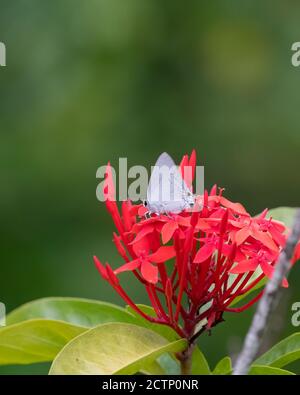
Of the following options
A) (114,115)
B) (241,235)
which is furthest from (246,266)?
(114,115)

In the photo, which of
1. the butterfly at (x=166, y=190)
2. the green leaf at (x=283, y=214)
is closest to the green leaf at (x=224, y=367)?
the butterfly at (x=166, y=190)

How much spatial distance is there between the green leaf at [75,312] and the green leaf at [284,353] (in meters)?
0.28

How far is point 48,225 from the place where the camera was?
3.49 meters

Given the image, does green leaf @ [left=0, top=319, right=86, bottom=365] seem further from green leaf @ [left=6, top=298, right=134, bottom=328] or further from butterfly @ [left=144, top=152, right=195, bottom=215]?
butterfly @ [left=144, top=152, right=195, bottom=215]

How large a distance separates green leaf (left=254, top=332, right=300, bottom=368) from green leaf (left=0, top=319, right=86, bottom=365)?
372 millimetres

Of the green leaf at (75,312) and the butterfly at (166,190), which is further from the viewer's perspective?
the green leaf at (75,312)

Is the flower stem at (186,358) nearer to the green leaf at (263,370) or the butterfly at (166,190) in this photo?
the green leaf at (263,370)

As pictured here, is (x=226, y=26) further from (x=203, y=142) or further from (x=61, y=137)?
(x=61, y=137)

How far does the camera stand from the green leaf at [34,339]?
1.49 metres

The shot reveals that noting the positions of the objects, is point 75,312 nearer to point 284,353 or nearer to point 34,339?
point 34,339

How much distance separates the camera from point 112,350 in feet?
4.54

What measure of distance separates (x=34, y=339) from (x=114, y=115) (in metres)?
2.21

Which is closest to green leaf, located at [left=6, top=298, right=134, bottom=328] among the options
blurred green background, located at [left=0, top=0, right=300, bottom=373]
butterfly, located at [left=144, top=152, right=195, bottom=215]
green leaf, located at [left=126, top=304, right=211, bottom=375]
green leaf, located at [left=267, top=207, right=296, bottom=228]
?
green leaf, located at [left=126, top=304, right=211, bottom=375]

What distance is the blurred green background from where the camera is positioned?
340 centimetres
